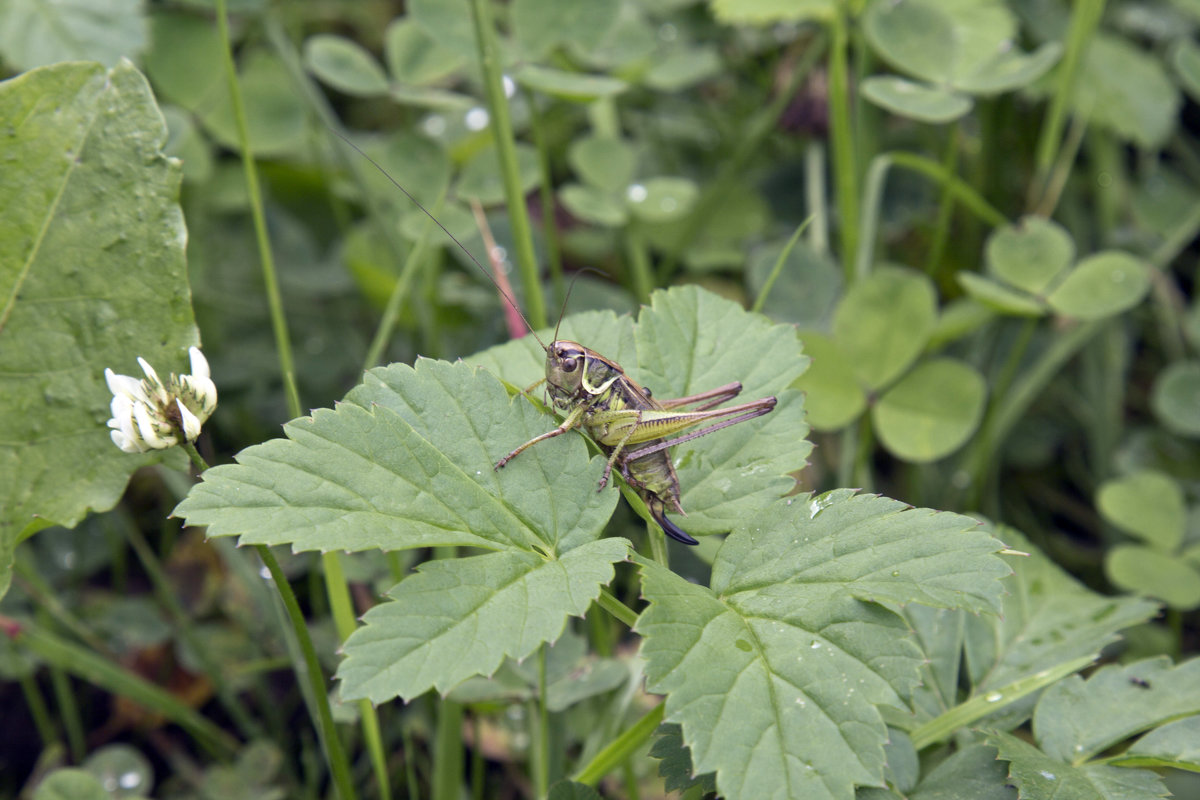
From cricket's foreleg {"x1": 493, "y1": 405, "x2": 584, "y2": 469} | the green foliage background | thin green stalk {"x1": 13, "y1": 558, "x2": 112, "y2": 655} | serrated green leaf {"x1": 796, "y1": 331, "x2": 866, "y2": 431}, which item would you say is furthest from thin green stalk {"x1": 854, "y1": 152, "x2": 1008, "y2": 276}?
thin green stalk {"x1": 13, "y1": 558, "x2": 112, "y2": 655}

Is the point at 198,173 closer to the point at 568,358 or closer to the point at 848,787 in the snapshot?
the point at 568,358

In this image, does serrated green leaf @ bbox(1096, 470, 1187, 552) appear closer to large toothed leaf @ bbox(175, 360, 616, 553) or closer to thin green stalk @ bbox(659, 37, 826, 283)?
thin green stalk @ bbox(659, 37, 826, 283)

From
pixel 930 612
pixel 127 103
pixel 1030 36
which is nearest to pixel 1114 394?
pixel 1030 36

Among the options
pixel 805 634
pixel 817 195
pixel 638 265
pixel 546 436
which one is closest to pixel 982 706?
pixel 805 634

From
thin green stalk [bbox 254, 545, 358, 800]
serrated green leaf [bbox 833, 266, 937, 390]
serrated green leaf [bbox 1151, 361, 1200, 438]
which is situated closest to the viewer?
thin green stalk [bbox 254, 545, 358, 800]

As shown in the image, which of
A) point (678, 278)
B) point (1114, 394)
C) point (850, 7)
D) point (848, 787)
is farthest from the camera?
point (678, 278)

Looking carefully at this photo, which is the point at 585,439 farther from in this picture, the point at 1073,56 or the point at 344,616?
the point at 1073,56
